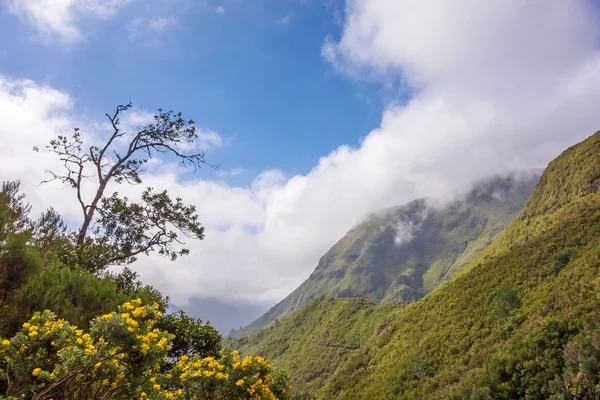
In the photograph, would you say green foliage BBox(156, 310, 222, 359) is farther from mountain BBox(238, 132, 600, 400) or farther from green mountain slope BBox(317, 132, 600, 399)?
green mountain slope BBox(317, 132, 600, 399)

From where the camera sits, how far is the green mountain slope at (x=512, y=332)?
3706cm

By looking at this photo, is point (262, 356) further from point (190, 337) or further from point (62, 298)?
point (62, 298)

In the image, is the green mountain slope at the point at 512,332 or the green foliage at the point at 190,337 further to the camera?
the green mountain slope at the point at 512,332

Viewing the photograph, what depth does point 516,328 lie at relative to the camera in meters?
52.9

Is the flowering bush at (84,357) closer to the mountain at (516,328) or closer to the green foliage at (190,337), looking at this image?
the green foliage at (190,337)

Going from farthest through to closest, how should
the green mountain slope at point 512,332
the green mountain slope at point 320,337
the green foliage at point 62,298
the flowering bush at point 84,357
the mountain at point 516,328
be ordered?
the green mountain slope at point 320,337
the mountain at point 516,328
the green mountain slope at point 512,332
the green foliage at point 62,298
the flowering bush at point 84,357

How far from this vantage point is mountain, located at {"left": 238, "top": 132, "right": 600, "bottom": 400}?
3772 centimetres

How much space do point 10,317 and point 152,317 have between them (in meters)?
2.93

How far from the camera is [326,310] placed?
170750mm

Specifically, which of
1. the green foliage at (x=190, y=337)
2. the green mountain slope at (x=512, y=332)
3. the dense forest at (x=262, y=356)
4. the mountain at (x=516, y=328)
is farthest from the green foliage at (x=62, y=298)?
the green mountain slope at (x=512, y=332)

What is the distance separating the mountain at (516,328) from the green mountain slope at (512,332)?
0.17 m

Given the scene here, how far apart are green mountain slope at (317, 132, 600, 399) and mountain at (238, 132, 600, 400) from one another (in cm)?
17

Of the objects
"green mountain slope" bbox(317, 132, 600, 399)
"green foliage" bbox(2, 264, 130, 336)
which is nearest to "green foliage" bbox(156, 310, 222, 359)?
"green foliage" bbox(2, 264, 130, 336)

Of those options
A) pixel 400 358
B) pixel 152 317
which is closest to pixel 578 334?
pixel 400 358
